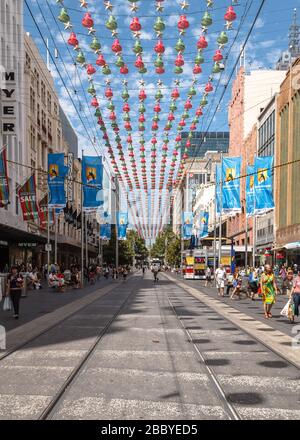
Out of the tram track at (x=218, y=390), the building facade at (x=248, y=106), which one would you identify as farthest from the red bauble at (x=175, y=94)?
the building facade at (x=248, y=106)

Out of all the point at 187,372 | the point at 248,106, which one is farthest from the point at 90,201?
the point at 248,106

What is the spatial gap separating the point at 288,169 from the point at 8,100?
25.8m

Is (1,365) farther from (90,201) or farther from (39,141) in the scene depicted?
(39,141)

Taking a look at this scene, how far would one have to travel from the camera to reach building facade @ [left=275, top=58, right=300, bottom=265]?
41.8 metres

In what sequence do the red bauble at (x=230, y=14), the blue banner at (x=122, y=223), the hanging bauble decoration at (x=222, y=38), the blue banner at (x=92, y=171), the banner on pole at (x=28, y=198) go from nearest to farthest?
the red bauble at (x=230, y=14) < the hanging bauble decoration at (x=222, y=38) < the blue banner at (x=92, y=171) < the banner on pole at (x=28, y=198) < the blue banner at (x=122, y=223)

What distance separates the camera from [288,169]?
44.3 metres

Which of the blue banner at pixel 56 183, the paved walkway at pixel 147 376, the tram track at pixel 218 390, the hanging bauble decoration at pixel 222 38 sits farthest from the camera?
the blue banner at pixel 56 183

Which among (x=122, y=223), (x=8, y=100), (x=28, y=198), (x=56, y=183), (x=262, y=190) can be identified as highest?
(x=8, y=100)

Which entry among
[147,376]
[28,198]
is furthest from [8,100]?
[147,376]

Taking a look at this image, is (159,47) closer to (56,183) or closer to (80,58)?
(80,58)

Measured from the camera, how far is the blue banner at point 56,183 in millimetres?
33281

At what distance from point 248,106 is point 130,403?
6453cm

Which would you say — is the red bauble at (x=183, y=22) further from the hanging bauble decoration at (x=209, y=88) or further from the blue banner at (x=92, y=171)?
the blue banner at (x=92, y=171)

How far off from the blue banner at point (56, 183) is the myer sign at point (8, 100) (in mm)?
4212
